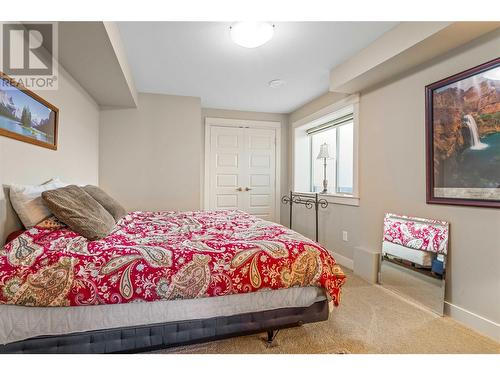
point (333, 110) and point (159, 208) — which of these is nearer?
point (333, 110)

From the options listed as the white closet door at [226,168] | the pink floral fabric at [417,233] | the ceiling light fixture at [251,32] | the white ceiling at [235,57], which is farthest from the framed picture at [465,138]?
the white closet door at [226,168]

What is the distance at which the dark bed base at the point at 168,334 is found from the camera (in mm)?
1274

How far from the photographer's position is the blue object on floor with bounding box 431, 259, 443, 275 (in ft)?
6.87

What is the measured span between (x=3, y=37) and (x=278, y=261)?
2.15m

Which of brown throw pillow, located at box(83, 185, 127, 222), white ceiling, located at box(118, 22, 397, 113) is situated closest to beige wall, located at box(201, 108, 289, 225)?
white ceiling, located at box(118, 22, 397, 113)

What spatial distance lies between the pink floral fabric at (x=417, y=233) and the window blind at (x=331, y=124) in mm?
1597

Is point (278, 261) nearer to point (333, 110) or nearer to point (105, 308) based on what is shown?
point (105, 308)

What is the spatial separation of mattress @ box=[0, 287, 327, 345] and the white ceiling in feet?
6.96

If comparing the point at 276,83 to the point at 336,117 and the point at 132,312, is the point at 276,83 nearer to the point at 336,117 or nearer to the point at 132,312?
the point at 336,117

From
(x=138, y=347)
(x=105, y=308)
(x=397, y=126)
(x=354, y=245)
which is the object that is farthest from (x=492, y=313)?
(x=105, y=308)

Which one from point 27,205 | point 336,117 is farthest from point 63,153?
point 336,117

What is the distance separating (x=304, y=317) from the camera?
1.62 meters

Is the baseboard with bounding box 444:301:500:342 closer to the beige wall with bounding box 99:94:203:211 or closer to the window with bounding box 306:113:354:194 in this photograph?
the window with bounding box 306:113:354:194
